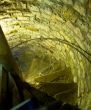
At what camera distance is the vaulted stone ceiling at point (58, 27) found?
3.06 metres

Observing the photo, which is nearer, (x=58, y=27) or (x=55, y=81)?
(x=58, y=27)

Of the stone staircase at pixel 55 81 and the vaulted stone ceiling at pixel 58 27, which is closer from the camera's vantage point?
the vaulted stone ceiling at pixel 58 27

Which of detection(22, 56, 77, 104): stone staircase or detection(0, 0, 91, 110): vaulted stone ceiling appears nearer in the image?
detection(0, 0, 91, 110): vaulted stone ceiling

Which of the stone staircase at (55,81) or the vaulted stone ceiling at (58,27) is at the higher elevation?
the vaulted stone ceiling at (58,27)

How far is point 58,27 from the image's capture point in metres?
3.74

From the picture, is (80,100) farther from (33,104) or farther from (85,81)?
(33,104)

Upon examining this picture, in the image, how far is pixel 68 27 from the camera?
3.46 m

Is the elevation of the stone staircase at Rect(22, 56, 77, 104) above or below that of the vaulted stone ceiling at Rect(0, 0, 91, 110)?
below

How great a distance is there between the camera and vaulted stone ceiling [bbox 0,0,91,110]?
3.06 metres

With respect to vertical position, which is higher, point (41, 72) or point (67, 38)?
point (67, 38)

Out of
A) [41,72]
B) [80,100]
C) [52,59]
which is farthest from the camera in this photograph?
[41,72]

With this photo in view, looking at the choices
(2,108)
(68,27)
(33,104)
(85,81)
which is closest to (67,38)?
(68,27)

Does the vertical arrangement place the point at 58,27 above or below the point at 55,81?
above

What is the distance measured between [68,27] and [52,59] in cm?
240
